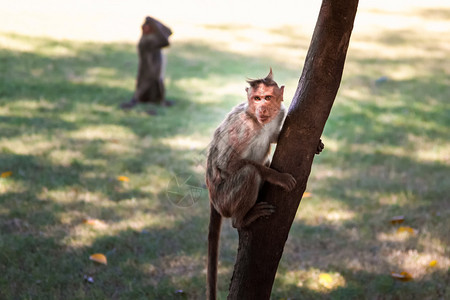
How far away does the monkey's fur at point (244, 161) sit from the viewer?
325 cm

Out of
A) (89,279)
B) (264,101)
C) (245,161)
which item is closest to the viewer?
(264,101)

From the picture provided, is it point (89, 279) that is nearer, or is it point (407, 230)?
point (89, 279)

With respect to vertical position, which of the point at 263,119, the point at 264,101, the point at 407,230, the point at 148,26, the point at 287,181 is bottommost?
the point at 407,230

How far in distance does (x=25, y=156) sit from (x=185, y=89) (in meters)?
3.76

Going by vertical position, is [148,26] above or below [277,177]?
above

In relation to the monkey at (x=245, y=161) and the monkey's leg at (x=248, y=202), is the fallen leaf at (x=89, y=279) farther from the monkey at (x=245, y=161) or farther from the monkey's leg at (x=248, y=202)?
the monkey's leg at (x=248, y=202)

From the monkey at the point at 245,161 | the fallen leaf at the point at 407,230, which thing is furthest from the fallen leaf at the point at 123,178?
the fallen leaf at the point at 407,230

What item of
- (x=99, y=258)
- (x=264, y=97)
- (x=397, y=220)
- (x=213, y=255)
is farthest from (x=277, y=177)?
(x=397, y=220)

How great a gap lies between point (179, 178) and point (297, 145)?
2.52m

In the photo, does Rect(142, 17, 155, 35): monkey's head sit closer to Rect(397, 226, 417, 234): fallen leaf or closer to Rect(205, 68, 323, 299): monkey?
Answer: Rect(397, 226, 417, 234): fallen leaf

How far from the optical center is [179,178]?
553cm

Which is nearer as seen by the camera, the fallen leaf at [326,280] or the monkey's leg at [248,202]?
the monkey's leg at [248,202]

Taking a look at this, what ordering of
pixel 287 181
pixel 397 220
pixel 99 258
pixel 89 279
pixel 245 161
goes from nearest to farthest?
pixel 287 181 < pixel 245 161 < pixel 89 279 < pixel 99 258 < pixel 397 220

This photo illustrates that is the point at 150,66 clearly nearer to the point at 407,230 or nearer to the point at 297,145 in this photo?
the point at 407,230
